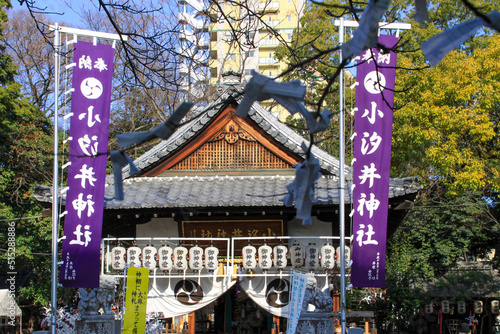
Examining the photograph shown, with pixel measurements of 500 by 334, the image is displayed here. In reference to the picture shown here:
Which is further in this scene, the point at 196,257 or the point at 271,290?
the point at 271,290

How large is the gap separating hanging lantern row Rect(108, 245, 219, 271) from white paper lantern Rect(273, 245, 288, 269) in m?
1.19

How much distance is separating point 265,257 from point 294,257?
0.59 m

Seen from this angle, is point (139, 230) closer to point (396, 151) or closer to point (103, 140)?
point (103, 140)

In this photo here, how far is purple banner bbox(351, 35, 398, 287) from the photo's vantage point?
35.7ft

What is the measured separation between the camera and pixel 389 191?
454 inches

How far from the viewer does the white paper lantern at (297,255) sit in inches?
448

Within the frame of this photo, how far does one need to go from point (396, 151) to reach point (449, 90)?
2890 mm

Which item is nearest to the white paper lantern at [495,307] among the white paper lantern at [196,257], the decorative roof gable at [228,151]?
the decorative roof gable at [228,151]

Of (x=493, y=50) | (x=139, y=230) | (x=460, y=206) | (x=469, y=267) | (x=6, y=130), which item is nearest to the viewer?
(x=139, y=230)

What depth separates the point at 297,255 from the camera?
11.4m

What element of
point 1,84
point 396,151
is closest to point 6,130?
point 1,84

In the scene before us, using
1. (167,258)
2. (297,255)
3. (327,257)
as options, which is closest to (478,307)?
(327,257)

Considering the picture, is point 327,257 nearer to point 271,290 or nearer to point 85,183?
point 271,290

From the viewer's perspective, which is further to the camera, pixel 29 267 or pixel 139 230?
pixel 29 267
